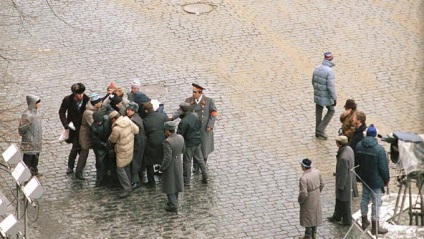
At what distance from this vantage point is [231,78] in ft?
81.7

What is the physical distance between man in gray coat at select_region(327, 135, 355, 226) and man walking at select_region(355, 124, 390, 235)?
0.60 feet

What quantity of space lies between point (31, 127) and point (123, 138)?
1783mm

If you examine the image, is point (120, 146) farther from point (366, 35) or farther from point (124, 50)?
point (366, 35)

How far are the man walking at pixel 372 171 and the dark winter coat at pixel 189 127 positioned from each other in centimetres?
302

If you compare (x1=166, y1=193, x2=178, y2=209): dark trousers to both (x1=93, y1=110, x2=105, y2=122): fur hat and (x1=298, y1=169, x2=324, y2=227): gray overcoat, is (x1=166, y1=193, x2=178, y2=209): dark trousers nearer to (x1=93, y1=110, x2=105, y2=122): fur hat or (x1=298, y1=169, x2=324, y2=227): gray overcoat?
(x1=93, y1=110, x2=105, y2=122): fur hat

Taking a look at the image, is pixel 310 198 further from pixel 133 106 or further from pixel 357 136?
pixel 133 106

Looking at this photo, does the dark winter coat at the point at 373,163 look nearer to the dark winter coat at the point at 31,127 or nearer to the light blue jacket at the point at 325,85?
the light blue jacket at the point at 325,85

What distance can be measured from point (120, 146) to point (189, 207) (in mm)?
1596

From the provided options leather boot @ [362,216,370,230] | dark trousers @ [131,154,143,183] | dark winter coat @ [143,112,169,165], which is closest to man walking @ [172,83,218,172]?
dark winter coat @ [143,112,169,165]

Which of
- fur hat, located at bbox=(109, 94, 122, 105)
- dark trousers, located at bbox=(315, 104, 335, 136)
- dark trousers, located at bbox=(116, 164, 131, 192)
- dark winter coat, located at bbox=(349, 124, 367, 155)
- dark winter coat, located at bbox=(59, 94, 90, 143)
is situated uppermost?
fur hat, located at bbox=(109, 94, 122, 105)

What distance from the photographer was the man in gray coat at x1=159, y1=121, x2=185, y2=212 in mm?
20078

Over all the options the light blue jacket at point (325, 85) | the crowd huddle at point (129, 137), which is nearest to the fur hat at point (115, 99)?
the crowd huddle at point (129, 137)

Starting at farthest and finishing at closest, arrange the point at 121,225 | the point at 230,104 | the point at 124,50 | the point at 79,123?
the point at 124,50
the point at 230,104
the point at 79,123
the point at 121,225

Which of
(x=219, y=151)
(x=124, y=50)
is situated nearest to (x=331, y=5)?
(x=124, y=50)
